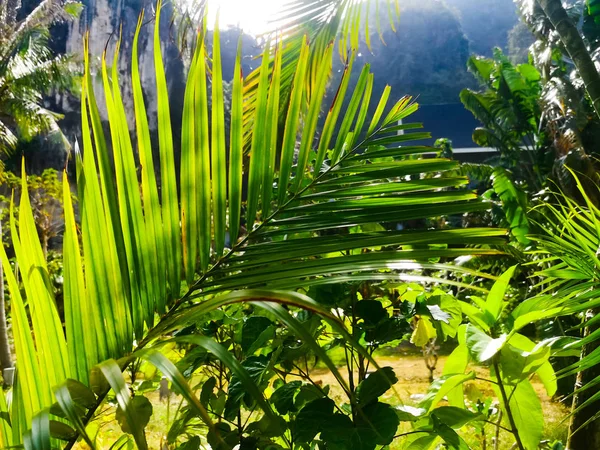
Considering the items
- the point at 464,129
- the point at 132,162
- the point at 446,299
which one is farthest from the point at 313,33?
the point at 464,129

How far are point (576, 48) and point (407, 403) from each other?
302cm

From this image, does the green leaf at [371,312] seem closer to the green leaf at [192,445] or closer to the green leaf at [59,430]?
the green leaf at [192,445]

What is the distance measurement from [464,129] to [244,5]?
75.8 feet

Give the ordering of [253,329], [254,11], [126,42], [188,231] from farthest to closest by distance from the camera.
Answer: [126,42], [254,11], [253,329], [188,231]

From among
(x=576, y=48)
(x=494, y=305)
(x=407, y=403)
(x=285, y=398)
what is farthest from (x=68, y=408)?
(x=407, y=403)

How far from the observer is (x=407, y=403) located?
13.3 feet

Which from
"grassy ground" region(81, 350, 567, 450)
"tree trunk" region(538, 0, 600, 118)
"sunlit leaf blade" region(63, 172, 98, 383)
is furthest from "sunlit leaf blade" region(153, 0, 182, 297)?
"tree trunk" region(538, 0, 600, 118)

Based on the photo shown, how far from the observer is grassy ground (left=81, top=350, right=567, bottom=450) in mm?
2312

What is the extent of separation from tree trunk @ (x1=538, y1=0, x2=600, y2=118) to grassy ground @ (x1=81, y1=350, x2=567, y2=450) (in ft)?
3.26

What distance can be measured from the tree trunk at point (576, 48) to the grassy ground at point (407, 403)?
0.99 metres

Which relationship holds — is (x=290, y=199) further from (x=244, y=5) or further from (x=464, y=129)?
(x=464, y=129)

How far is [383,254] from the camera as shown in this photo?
61 cm

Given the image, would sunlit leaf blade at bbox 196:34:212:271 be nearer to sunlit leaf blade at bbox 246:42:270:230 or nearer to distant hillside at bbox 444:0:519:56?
sunlit leaf blade at bbox 246:42:270:230

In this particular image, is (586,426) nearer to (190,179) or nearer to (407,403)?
(190,179)
